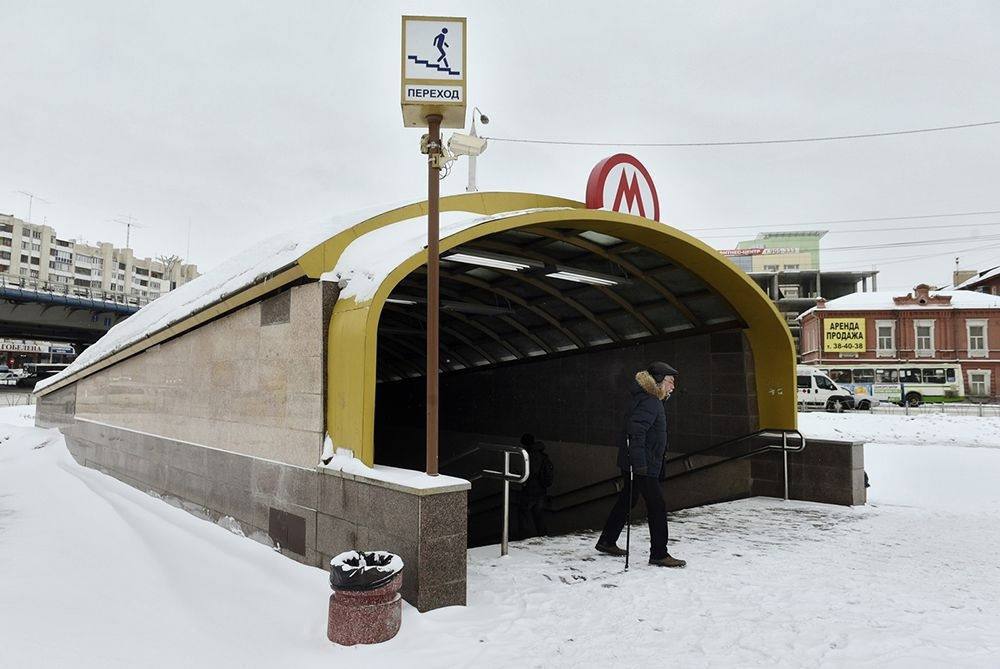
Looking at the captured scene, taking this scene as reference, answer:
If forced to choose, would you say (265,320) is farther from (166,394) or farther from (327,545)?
(166,394)

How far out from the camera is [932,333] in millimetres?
38906

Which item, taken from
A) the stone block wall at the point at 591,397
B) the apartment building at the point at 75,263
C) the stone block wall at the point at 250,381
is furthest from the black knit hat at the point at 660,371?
the apartment building at the point at 75,263

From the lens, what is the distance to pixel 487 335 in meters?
14.5

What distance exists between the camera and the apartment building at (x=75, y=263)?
91688 mm

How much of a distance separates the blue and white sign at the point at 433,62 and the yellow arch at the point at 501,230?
4.52ft

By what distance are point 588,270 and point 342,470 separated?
5.59 metres

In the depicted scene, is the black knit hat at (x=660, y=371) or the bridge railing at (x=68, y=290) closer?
the black knit hat at (x=660, y=371)

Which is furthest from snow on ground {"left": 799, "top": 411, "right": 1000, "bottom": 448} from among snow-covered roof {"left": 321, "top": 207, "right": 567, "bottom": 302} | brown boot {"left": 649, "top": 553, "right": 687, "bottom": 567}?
snow-covered roof {"left": 321, "top": 207, "right": 567, "bottom": 302}

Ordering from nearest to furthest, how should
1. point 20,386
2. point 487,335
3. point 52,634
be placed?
1. point 52,634
2. point 487,335
3. point 20,386

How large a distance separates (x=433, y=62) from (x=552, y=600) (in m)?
4.57

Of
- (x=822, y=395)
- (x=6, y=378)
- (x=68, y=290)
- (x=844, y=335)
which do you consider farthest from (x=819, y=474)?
(x=6, y=378)

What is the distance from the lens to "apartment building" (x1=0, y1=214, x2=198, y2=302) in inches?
3610

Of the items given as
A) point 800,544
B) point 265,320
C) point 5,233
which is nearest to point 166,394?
point 265,320

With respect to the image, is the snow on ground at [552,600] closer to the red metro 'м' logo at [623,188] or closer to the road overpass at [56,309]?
the red metro 'м' logo at [623,188]
